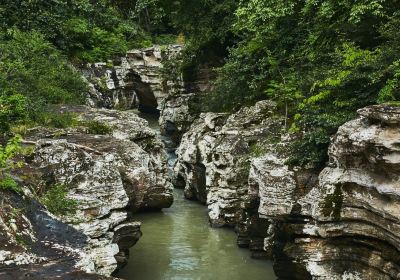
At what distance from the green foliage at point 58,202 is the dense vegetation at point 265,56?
10.5 feet

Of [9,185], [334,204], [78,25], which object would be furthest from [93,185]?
[78,25]

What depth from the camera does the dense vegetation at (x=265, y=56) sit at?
1130 cm

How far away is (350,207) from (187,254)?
5.68 m

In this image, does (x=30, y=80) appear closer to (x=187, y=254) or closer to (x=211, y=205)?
(x=211, y=205)

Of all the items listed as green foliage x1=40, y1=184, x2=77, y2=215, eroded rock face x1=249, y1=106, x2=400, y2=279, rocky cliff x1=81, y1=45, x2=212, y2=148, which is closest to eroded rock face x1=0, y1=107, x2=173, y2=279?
green foliage x1=40, y1=184, x2=77, y2=215

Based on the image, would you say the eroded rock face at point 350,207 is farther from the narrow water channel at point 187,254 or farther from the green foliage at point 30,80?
the green foliage at point 30,80

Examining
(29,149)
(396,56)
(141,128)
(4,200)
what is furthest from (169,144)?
(4,200)

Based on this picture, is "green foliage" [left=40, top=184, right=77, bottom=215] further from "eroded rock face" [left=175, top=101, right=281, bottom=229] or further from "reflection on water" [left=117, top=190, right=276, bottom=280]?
"eroded rock face" [left=175, top=101, right=281, bottom=229]

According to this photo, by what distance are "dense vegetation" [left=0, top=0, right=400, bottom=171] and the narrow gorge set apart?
3.01 ft

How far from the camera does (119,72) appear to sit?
29828mm

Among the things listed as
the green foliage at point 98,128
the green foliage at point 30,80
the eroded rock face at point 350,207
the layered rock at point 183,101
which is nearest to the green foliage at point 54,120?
the green foliage at point 30,80

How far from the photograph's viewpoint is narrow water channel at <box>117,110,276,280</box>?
1267 centimetres

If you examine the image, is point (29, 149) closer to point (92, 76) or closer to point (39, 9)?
point (92, 76)

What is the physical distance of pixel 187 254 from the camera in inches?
552
